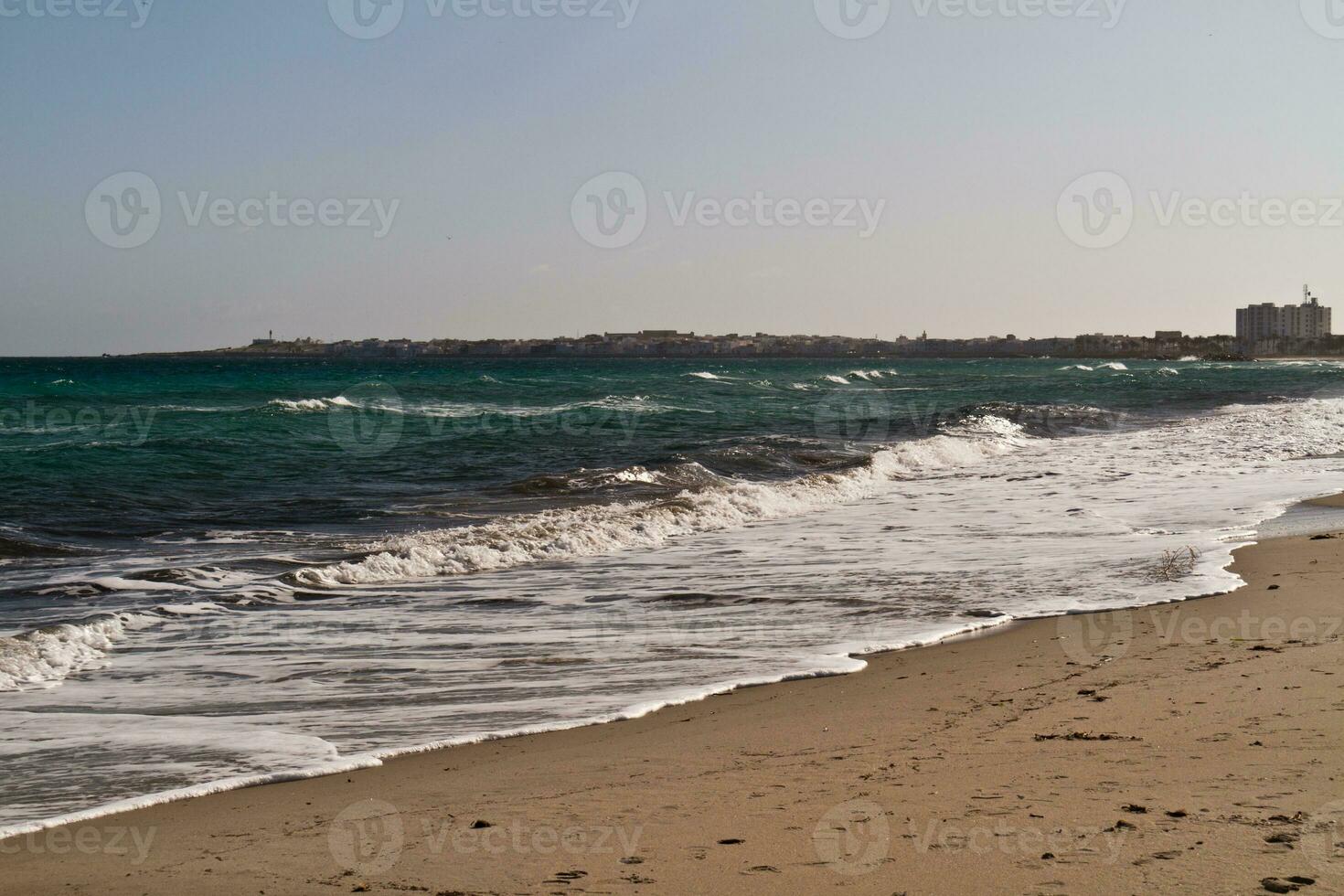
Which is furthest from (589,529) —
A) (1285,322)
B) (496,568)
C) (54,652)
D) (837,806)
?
(1285,322)

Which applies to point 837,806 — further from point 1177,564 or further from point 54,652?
point 1177,564

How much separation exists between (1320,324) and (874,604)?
206 meters

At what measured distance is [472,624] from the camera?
28.7 feet

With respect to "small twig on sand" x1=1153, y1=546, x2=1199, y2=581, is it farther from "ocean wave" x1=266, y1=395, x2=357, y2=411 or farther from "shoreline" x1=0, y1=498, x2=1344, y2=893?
"ocean wave" x1=266, y1=395, x2=357, y2=411

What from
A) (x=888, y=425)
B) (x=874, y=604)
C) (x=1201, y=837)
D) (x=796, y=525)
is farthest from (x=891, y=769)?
(x=888, y=425)

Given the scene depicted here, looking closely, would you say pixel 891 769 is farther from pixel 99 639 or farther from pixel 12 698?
pixel 99 639

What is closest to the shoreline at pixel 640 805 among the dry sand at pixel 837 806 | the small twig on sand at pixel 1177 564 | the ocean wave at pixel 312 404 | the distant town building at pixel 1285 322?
the dry sand at pixel 837 806

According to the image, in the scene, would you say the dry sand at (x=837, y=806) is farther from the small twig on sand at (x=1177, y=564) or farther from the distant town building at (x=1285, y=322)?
the distant town building at (x=1285, y=322)

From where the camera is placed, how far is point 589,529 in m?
13.5

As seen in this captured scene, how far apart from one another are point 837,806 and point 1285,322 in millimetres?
212387

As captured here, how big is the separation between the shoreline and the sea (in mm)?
283

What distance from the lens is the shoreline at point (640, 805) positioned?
3.82 meters

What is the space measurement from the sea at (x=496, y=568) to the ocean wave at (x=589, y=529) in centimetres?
6

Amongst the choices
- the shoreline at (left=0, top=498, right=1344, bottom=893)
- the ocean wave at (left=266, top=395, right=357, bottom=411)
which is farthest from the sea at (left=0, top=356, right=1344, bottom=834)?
the ocean wave at (left=266, top=395, right=357, bottom=411)
